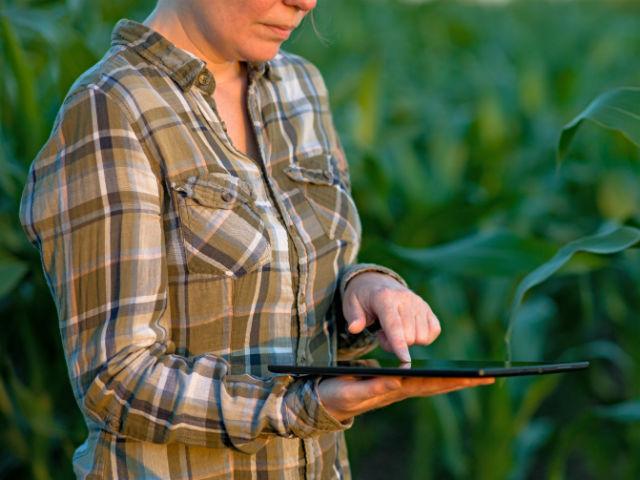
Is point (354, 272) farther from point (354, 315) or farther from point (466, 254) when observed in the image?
point (466, 254)

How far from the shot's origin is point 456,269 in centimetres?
212

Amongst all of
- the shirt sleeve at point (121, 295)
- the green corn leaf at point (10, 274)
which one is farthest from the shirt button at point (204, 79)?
the green corn leaf at point (10, 274)

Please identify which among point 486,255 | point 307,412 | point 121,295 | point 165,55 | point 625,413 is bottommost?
point 625,413

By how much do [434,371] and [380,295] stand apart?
0.24m

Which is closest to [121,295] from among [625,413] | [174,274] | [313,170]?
[174,274]

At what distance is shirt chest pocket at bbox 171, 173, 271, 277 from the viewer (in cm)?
128

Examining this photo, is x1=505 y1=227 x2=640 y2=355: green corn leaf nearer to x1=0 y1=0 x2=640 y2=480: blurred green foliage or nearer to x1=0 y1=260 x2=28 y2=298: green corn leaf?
x1=0 y1=0 x2=640 y2=480: blurred green foliage

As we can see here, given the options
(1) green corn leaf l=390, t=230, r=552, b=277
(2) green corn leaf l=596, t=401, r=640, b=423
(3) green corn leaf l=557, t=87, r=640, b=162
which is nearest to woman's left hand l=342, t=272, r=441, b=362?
(3) green corn leaf l=557, t=87, r=640, b=162

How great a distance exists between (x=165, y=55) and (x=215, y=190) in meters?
0.17

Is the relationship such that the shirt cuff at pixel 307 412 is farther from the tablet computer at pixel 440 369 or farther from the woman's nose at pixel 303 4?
the woman's nose at pixel 303 4

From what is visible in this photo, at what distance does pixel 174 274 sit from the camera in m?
1.30

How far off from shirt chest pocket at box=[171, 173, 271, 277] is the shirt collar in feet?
0.39

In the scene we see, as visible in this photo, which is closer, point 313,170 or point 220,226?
point 220,226

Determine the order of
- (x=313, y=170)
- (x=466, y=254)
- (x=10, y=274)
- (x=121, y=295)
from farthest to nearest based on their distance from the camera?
(x=466, y=254) → (x=10, y=274) → (x=313, y=170) → (x=121, y=295)
